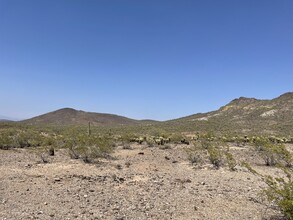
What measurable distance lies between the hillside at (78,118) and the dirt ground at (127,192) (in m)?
76.4

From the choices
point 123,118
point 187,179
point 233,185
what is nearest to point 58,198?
point 187,179

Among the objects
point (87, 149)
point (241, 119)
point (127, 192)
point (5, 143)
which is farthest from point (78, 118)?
point (127, 192)

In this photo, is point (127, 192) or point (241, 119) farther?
point (241, 119)

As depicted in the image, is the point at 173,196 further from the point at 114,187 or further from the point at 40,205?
the point at 40,205

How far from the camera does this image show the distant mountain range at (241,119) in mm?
48594

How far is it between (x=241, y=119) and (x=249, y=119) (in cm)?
153

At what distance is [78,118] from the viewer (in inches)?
3787

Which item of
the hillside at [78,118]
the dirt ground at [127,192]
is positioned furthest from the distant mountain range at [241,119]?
the dirt ground at [127,192]

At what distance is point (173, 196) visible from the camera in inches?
384

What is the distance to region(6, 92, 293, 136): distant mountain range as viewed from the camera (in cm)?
4859

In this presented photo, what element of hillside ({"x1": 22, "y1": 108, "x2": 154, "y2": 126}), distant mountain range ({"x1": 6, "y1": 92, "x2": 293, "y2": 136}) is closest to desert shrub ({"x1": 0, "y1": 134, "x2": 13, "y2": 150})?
distant mountain range ({"x1": 6, "y1": 92, "x2": 293, "y2": 136})

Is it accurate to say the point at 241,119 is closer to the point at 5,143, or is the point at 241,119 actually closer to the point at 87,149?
the point at 5,143

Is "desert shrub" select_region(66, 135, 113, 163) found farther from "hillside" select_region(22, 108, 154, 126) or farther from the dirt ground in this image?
"hillside" select_region(22, 108, 154, 126)

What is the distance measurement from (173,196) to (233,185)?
2.55m
